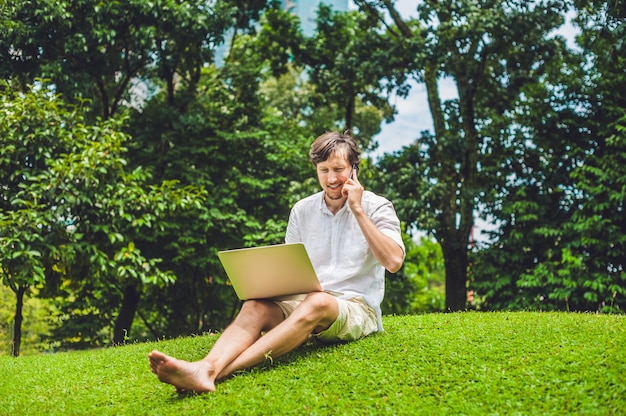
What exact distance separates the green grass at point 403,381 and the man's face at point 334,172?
1.04 metres

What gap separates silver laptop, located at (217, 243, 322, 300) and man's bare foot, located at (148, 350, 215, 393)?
2.05ft

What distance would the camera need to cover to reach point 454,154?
10.2 meters

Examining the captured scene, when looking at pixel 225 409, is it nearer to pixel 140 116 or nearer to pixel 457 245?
pixel 457 245

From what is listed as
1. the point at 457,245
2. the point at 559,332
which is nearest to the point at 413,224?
the point at 457,245

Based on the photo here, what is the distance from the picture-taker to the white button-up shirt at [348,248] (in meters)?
4.05

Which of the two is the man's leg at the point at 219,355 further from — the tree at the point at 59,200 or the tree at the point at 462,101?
the tree at the point at 462,101

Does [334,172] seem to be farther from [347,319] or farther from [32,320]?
[32,320]

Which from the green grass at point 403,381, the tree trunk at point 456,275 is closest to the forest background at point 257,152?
the tree trunk at point 456,275

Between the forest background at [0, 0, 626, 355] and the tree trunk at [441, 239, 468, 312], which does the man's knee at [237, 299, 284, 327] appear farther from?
the tree trunk at [441, 239, 468, 312]

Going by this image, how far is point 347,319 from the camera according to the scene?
13.0ft

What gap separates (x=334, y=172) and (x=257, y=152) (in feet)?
25.8

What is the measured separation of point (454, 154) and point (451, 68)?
4.59ft

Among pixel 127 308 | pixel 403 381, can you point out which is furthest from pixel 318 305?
pixel 127 308

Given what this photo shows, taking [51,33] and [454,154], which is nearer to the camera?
[51,33]
